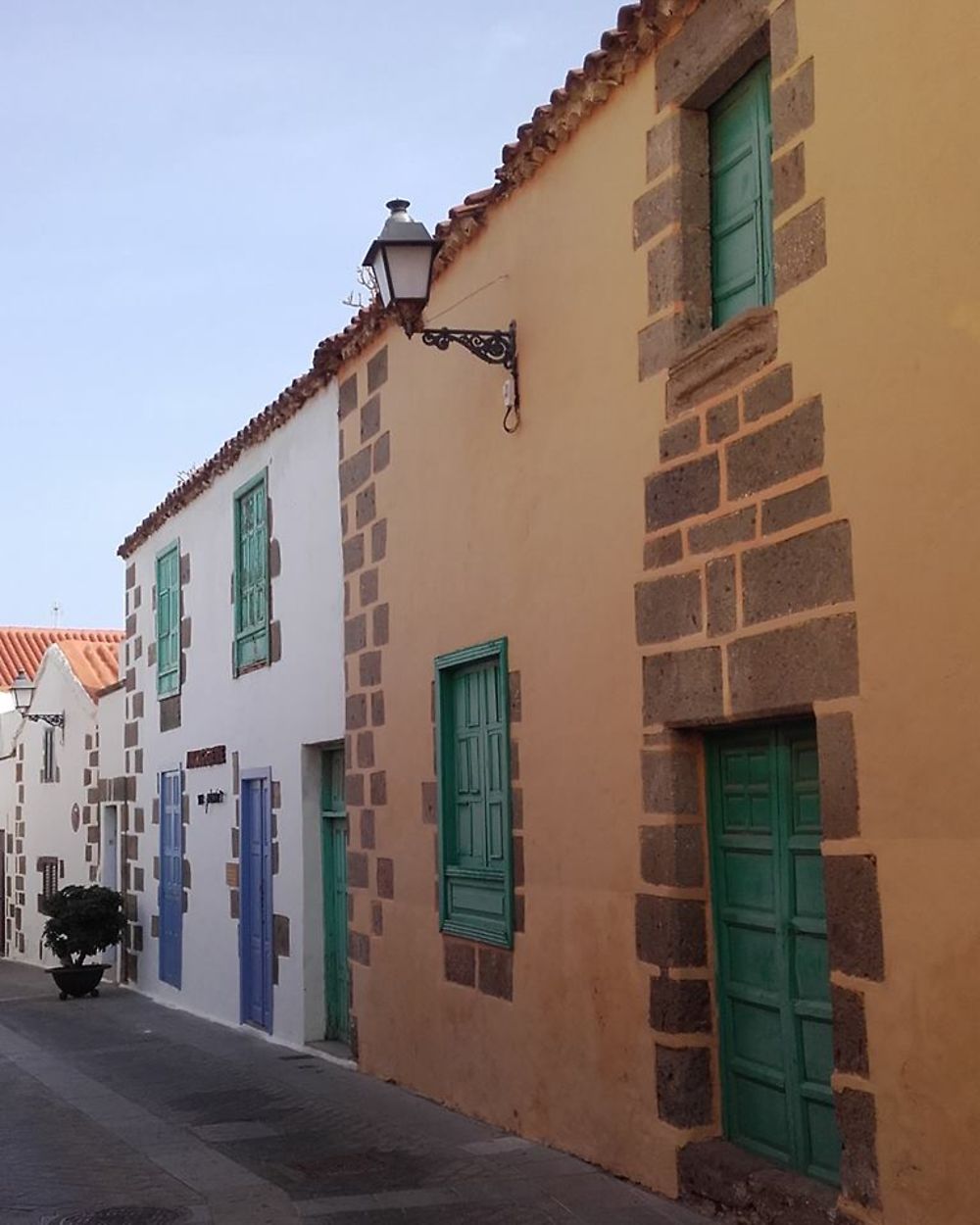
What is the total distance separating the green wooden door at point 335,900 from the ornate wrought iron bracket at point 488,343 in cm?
418

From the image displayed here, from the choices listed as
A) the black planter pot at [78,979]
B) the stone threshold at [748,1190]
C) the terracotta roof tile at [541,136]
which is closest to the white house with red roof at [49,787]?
the black planter pot at [78,979]

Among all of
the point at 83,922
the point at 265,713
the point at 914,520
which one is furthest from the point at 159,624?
the point at 914,520

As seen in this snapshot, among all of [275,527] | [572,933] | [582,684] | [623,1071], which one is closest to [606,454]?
[582,684]

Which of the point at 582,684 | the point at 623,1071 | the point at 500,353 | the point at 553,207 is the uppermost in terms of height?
the point at 553,207

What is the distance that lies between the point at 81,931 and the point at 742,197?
1317cm

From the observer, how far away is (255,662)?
13.0 meters

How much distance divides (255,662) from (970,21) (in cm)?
913

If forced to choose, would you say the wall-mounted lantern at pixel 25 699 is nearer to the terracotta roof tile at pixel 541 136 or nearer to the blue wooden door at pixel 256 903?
the blue wooden door at pixel 256 903

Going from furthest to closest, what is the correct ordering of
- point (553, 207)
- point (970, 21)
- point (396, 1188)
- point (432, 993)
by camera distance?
point (432, 993) → point (553, 207) → point (396, 1188) → point (970, 21)

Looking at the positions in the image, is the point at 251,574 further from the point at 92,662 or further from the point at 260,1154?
the point at 92,662

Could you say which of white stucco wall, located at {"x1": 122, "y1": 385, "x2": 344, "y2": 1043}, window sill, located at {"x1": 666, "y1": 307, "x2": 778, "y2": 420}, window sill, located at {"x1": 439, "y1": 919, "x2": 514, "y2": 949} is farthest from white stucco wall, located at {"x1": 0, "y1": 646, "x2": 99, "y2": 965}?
window sill, located at {"x1": 666, "y1": 307, "x2": 778, "y2": 420}

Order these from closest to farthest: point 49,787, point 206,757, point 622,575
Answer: point 622,575, point 206,757, point 49,787

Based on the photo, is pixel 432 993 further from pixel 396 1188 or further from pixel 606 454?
pixel 606 454

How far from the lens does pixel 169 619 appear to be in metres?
16.3
